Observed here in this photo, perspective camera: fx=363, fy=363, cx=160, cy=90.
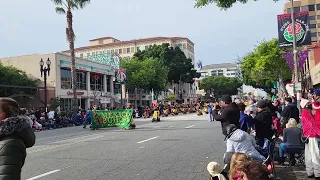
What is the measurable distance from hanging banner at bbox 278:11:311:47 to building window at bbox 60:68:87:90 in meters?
32.3

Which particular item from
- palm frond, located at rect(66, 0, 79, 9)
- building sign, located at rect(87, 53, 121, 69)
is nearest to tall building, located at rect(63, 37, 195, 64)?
building sign, located at rect(87, 53, 121, 69)

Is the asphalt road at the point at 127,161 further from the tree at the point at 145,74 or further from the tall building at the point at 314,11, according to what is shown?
the tall building at the point at 314,11

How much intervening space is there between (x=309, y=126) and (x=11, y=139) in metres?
6.36

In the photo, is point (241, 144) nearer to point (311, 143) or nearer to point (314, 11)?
point (311, 143)

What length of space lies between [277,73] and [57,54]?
95.2 ft

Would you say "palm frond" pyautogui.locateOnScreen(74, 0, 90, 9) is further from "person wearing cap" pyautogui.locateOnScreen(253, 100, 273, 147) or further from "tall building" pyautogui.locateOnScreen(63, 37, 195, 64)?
"tall building" pyautogui.locateOnScreen(63, 37, 195, 64)

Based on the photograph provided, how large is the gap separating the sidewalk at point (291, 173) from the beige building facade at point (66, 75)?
113 ft

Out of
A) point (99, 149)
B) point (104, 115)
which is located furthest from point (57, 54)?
point (99, 149)

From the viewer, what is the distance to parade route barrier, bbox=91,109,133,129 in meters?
24.3

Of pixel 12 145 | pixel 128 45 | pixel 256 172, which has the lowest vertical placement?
pixel 256 172

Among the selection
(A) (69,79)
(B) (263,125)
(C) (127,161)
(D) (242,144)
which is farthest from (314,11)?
(D) (242,144)

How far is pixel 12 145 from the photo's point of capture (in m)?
3.45

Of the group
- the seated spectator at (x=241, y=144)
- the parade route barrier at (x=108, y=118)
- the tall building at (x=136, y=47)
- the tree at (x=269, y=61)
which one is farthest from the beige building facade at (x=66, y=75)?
the tall building at (x=136, y=47)

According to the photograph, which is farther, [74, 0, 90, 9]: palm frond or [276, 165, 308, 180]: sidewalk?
[74, 0, 90, 9]: palm frond
